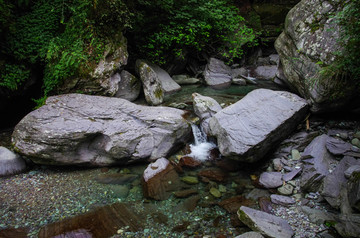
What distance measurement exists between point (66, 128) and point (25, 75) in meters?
2.64

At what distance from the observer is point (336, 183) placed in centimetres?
387

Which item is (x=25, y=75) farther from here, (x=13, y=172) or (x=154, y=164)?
(x=154, y=164)

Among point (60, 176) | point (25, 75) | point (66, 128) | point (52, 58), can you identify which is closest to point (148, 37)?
point (52, 58)

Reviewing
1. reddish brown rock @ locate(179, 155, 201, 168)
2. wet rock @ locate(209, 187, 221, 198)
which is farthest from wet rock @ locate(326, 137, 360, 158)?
reddish brown rock @ locate(179, 155, 201, 168)

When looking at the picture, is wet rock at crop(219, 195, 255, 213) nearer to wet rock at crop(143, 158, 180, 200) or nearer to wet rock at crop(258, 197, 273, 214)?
wet rock at crop(258, 197, 273, 214)

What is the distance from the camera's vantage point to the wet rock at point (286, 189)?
4.37 metres

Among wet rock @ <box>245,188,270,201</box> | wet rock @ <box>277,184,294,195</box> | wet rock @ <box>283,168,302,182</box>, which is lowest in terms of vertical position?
wet rock @ <box>245,188,270,201</box>

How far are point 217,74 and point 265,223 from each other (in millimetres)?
9064

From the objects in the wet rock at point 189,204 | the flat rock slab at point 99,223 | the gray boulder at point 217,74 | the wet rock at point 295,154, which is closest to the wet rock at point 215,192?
the wet rock at point 189,204

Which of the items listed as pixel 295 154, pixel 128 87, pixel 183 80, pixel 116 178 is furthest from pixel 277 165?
pixel 183 80

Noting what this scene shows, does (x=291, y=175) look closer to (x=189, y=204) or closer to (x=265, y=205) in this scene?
(x=265, y=205)

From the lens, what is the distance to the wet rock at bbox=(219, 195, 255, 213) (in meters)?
4.21

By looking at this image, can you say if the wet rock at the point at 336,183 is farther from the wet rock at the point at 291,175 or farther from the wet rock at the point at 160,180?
the wet rock at the point at 160,180

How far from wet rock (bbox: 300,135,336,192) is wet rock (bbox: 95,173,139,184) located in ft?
12.1
